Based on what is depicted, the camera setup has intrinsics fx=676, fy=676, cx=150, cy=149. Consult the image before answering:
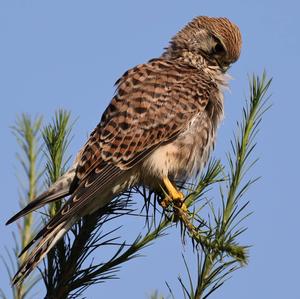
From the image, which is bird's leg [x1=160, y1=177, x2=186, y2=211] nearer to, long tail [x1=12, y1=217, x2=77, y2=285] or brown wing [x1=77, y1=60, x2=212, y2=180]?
brown wing [x1=77, y1=60, x2=212, y2=180]

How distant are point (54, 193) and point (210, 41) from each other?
8.16ft

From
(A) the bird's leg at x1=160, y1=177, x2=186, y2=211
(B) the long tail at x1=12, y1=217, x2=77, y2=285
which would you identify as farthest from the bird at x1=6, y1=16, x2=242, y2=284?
(B) the long tail at x1=12, y1=217, x2=77, y2=285

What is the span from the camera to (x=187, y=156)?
4898 mm

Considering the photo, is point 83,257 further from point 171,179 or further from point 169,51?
point 169,51

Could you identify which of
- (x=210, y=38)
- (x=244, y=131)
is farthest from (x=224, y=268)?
(x=210, y=38)

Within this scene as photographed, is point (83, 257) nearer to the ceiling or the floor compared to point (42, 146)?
nearer to the floor

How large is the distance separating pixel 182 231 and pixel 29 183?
113 cm

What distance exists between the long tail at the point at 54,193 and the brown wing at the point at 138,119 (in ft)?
0.24

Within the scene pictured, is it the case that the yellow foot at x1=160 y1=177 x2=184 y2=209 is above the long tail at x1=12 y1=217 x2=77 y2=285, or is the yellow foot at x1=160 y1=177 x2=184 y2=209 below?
above

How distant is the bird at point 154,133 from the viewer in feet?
14.8

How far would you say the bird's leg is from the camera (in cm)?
444

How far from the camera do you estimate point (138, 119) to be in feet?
15.8

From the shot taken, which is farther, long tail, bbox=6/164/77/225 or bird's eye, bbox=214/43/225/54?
bird's eye, bbox=214/43/225/54

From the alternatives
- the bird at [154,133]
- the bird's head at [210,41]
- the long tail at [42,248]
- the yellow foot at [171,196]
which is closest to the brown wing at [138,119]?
the bird at [154,133]
